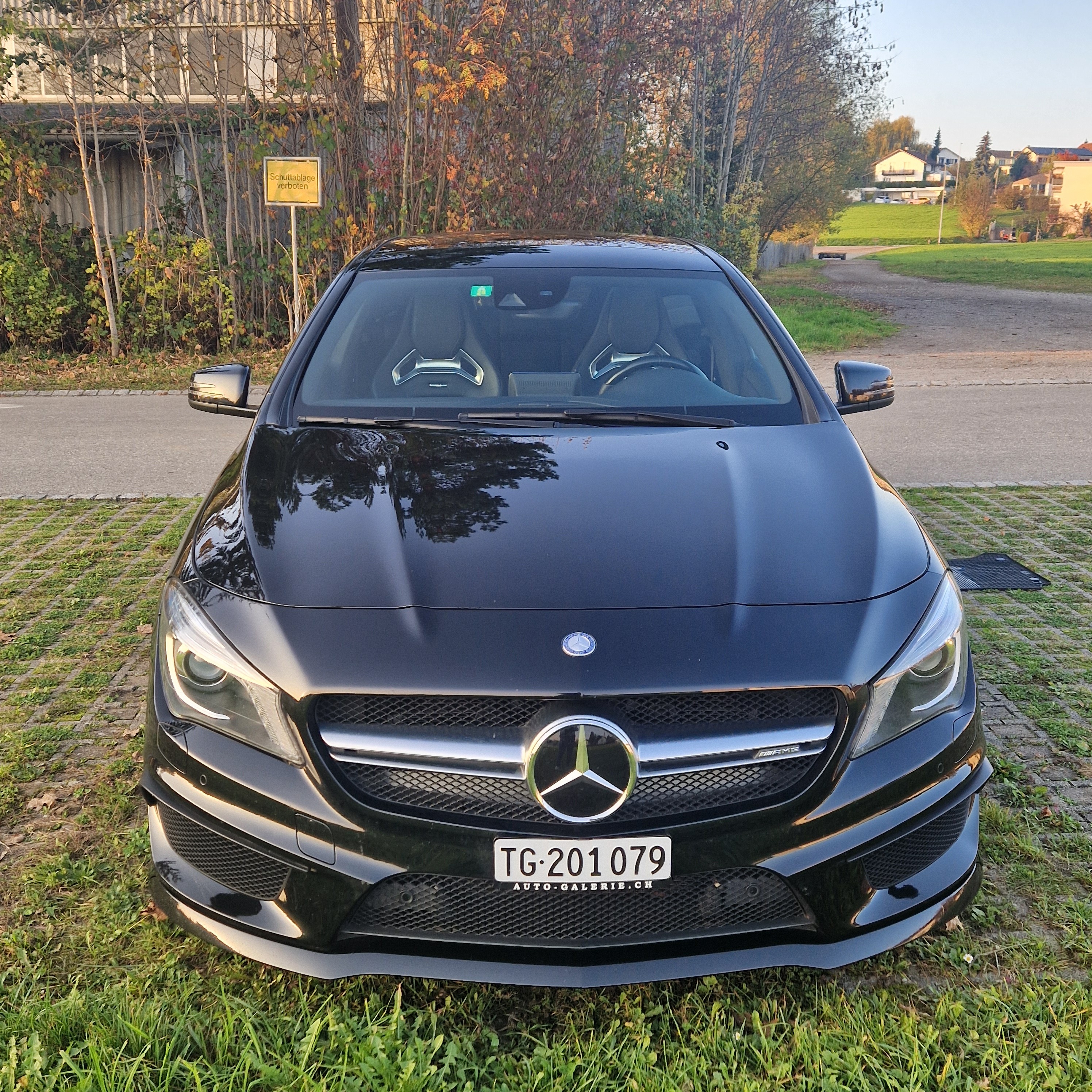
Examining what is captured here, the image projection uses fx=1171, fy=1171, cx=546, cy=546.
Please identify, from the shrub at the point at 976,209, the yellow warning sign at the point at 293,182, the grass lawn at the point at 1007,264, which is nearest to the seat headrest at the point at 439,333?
the yellow warning sign at the point at 293,182

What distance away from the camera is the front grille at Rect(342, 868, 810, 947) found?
7.39 ft

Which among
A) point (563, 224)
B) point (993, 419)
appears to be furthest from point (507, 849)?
point (563, 224)

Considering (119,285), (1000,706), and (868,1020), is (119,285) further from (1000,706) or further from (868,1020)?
(868,1020)

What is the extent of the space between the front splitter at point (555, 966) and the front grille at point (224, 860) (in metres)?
0.10

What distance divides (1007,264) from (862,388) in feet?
165

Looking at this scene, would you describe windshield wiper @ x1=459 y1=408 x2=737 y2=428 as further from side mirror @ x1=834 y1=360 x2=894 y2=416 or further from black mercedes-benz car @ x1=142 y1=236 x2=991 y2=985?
side mirror @ x1=834 y1=360 x2=894 y2=416

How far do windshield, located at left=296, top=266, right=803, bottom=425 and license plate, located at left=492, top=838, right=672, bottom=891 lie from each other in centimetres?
166

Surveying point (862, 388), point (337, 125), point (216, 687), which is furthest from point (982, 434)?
point (216, 687)

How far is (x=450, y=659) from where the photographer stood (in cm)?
227

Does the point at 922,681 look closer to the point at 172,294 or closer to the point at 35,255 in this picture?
the point at 172,294

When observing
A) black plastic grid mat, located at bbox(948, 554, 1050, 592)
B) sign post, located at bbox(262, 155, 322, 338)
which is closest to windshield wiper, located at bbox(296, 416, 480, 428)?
black plastic grid mat, located at bbox(948, 554, 1050, 592)

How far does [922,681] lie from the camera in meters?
2.44

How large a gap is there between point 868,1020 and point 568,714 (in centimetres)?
96

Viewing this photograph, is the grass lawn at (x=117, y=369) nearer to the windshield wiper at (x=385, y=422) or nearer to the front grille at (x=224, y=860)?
the windshield wiper at (x=385, y=422)
